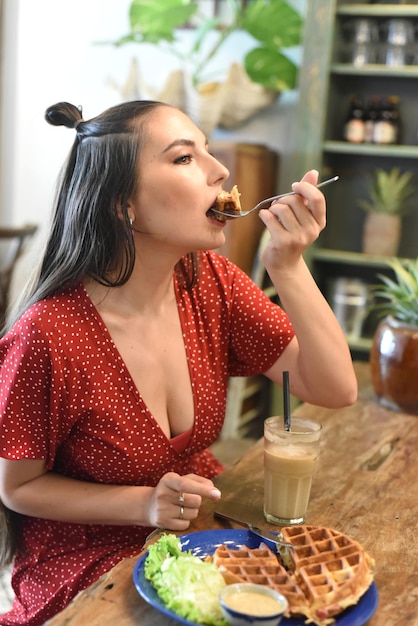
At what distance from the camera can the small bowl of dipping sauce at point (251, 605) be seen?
87cm

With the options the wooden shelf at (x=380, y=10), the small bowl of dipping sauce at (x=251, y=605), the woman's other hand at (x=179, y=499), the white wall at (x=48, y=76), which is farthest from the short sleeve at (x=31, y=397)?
the white wall at (x=48, y=76)

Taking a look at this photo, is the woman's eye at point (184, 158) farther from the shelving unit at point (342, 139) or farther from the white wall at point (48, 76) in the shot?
the white wall at point (48, 76)

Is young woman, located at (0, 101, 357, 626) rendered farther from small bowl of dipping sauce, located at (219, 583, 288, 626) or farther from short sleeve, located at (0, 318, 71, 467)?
small bowl of dipping sauce, located at (219, 583, 288, 626)

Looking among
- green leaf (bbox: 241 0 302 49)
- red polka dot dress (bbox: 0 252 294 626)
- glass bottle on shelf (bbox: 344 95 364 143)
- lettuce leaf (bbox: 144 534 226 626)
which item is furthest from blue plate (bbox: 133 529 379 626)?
green leaf (bbox: 241 0 302 49)

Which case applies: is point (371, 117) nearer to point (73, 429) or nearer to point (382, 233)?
point (382, 233)

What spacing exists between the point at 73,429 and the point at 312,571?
53 centimetres

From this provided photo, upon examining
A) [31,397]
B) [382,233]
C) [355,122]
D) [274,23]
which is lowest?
[382,233]

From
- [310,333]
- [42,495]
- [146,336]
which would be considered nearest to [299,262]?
[310,333]

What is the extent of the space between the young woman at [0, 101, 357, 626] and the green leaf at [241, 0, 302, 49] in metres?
2.27

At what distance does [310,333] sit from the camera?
1.47 metres

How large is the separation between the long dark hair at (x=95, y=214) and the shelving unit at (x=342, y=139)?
2098 mm

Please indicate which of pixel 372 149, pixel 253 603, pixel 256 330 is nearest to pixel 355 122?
pixel 372 149

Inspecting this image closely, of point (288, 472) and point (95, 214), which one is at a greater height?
point (95, 214)

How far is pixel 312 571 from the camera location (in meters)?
1.02
